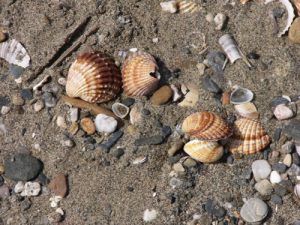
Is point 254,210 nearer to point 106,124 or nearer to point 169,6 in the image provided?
point 106,124

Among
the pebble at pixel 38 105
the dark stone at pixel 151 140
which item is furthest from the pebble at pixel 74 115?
the dark stone at pixel 151 140

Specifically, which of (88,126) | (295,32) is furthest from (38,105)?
(295,32)

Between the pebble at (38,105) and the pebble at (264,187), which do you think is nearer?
the pebble at (264,187)

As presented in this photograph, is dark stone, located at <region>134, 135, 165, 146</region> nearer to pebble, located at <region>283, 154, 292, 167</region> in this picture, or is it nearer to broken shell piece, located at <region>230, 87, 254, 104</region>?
broken shell piece, located at <region>230, 87, 254, 104</region>

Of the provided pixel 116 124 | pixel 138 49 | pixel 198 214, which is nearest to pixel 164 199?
pixel 198 214

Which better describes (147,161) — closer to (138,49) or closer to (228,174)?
(228,174)

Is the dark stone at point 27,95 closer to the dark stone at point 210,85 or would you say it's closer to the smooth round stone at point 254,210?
the dark stone at point 210,85
